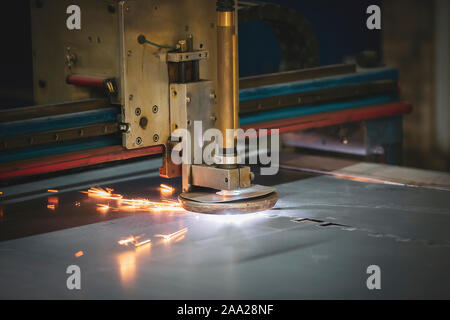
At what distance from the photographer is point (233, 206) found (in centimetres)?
297

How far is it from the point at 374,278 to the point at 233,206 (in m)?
0.87

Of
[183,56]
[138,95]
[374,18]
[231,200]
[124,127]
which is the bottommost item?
[231,200]

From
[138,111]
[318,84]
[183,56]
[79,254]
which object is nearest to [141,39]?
[183,56]

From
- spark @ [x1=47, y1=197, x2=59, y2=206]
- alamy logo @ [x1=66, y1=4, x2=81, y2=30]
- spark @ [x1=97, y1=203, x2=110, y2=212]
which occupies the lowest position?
spark @ [x1=97, y1=203, x2=110, y2=212]

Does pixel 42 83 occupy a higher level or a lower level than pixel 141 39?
lower

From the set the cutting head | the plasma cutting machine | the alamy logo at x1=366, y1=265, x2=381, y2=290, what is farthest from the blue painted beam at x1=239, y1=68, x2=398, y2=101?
the alamy logo at x1=366, y1=265, x2=381, y2=290

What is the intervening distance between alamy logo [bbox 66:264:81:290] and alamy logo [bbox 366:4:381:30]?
346 centimetres

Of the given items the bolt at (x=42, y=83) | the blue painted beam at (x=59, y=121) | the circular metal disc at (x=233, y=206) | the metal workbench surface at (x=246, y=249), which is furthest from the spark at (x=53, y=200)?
the bolt at (x=42, y=83)

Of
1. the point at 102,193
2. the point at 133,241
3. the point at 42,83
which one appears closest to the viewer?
the point at 133,241

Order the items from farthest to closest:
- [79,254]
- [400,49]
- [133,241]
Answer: [400,49] < [133,241] < [79,254]

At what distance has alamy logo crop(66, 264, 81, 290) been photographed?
219 cm

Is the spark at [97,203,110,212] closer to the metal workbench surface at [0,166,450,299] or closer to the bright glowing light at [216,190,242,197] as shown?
the metal workbench surface at [0,166,450,299]

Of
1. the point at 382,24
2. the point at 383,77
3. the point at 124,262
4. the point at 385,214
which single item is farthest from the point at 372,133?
the point at 124,262

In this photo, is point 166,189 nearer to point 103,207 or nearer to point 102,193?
point 102,193
